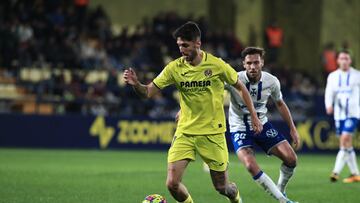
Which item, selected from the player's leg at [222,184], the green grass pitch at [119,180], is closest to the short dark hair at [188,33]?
the player's leg at [222,184]

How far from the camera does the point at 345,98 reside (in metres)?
15.8

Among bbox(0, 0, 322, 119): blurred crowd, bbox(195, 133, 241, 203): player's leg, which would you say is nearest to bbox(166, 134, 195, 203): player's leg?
bbox(195, 133, 241, 203): player's leg

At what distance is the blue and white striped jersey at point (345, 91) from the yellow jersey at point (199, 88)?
649 centimetres

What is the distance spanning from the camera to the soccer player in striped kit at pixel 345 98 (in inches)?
614

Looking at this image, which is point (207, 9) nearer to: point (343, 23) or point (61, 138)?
point (343, 23)

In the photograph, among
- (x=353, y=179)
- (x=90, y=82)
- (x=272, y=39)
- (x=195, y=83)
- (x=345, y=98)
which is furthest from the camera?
(x=272, y=39)

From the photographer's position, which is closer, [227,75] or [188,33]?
[188,33]

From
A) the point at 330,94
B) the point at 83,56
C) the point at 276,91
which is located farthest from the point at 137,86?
the point at 83,56

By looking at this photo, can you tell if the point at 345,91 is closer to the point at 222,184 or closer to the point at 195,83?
the point at 222,184

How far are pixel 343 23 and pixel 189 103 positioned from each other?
84.2 feet

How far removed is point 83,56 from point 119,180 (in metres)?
10.4

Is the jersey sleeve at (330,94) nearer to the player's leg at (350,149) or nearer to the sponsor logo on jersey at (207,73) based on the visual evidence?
the player's leg at (350,149)

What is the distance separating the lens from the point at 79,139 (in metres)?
23.9

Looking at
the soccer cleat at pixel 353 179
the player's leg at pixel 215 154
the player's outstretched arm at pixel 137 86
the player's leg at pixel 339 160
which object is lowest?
the soccer cleat at pixel 353 179
